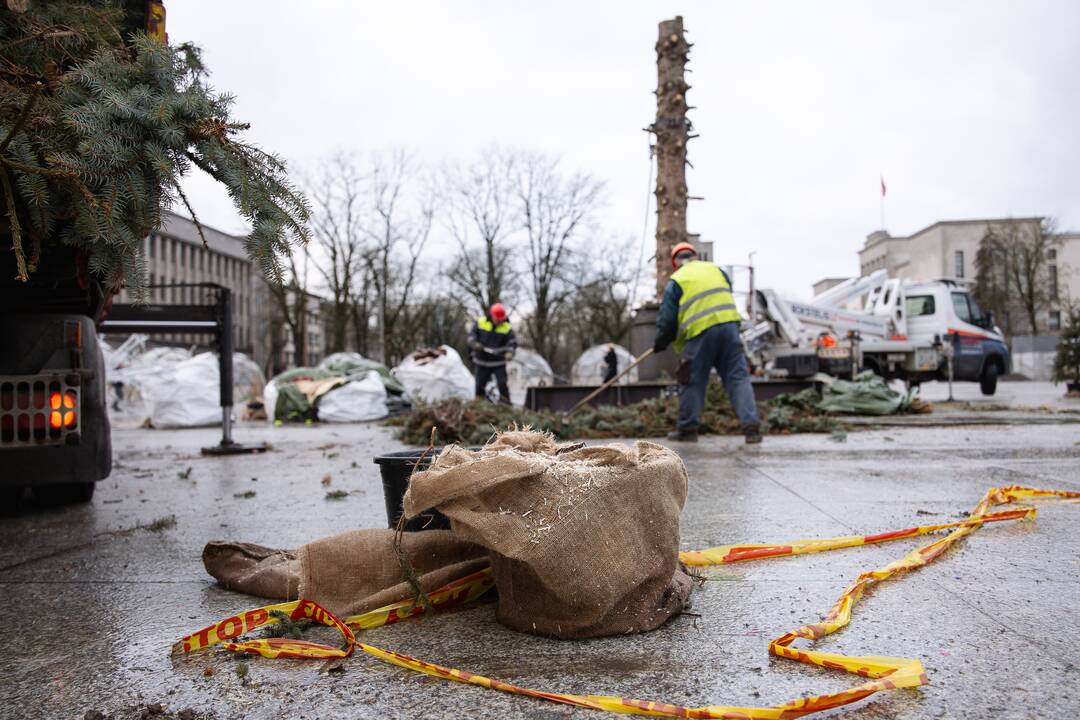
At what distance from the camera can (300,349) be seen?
4078cm

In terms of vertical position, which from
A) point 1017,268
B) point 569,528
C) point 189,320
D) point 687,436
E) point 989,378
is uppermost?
point 1017,268

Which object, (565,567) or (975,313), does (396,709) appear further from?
(975,313)

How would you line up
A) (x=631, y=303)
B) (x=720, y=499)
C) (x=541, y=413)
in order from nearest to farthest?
(x=720, y=499), (x=541, y=413), (x=631, y=303)

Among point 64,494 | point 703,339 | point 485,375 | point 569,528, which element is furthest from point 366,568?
point 485,375

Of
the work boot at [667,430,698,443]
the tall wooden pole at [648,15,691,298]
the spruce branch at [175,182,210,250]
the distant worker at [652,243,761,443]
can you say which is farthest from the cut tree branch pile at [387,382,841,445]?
the spruce branch at [175,182,210,250]

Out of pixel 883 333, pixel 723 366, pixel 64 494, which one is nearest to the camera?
pixel 64 494

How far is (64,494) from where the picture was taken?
4.55m

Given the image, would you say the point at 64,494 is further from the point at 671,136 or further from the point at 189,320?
the point at 671,136

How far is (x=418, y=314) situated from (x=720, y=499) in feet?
146

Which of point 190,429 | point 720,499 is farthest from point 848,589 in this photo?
point 190,429

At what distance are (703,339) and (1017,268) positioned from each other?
2086 inches

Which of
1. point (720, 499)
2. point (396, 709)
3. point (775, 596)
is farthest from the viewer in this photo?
point (720, 499)

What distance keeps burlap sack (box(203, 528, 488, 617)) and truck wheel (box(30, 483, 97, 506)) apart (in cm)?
272

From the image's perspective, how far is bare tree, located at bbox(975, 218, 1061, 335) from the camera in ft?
165
